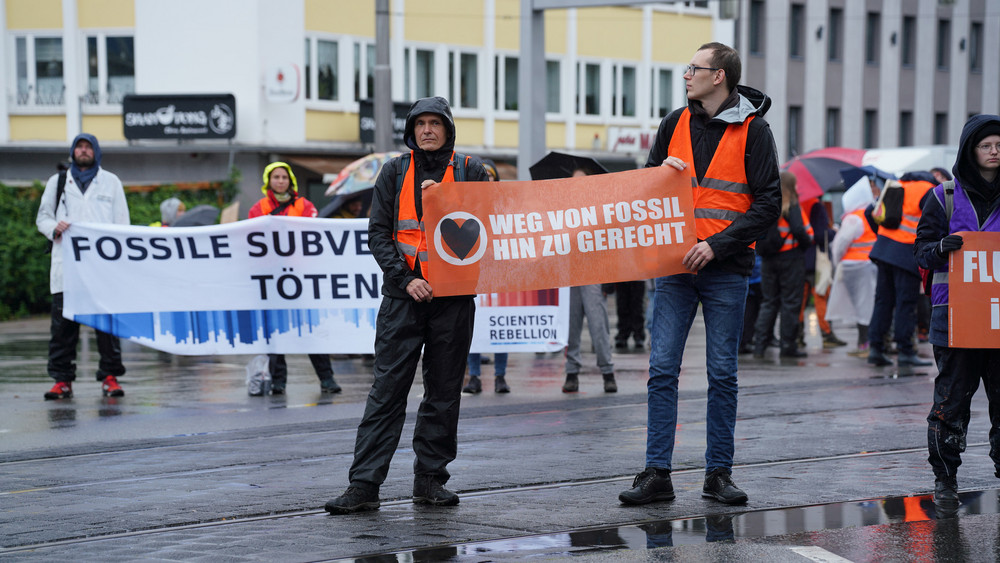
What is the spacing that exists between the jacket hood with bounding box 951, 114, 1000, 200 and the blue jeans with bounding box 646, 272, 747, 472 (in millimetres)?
1154

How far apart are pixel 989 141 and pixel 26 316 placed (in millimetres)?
21330

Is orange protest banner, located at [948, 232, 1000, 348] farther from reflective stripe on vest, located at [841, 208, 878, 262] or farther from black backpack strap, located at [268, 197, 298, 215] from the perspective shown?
reflective stripe on vest, located at [841, 208, 878, 262]

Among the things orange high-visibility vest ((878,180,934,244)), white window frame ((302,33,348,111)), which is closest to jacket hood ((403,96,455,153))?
orange high-visibility vest ((878,180,934,244))

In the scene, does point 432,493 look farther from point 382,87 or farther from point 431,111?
point 382,87

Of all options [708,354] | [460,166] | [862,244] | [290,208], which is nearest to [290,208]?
[290,208]

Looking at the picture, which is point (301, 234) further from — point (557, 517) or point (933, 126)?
point (933, 126)

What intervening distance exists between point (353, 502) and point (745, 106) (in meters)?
2.58

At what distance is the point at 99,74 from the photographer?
33594 mm

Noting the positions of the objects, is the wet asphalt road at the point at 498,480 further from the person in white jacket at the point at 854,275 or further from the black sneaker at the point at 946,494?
the person in white jacket at the point at 854,275

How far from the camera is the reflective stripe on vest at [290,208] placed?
1159cm

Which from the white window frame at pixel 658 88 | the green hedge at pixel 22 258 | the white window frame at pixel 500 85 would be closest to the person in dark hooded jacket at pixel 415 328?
the green hedge at pixel 22 258

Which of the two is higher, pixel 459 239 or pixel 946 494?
pixel 459 239

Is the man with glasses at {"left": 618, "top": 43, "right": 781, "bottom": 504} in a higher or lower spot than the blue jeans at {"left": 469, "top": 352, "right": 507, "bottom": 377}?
higher

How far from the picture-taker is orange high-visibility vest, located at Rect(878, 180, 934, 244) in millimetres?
13648
